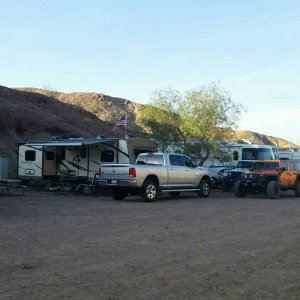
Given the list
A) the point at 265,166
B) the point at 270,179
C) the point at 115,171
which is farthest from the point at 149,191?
the point at 265,166

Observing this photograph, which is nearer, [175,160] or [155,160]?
[155,160]

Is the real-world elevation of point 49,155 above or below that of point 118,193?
above

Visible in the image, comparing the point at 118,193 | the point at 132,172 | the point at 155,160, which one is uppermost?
the point at 155,160

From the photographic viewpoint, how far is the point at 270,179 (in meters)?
23.2

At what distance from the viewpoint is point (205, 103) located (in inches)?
1180

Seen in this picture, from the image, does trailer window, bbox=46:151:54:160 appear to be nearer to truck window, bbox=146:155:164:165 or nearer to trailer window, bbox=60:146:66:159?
trailer window, bbox=60:146:66:159

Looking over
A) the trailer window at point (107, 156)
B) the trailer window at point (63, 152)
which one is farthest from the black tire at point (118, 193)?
the trailer window at point (63, 152)

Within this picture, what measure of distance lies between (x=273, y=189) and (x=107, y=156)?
25.0 ft

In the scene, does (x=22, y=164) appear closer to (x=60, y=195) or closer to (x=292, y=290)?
(x=60, y=195)

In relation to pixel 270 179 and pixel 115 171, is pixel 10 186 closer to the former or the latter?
pixel 115 171

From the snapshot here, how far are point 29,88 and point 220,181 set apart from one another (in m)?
55.8

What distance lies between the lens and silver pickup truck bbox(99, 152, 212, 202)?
1972 centimetres

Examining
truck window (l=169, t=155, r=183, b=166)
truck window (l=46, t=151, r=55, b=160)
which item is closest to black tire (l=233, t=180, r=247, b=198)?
truck window (l=169, t=155, r=183, b=166)

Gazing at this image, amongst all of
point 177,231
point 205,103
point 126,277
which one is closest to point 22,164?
point 205,103
